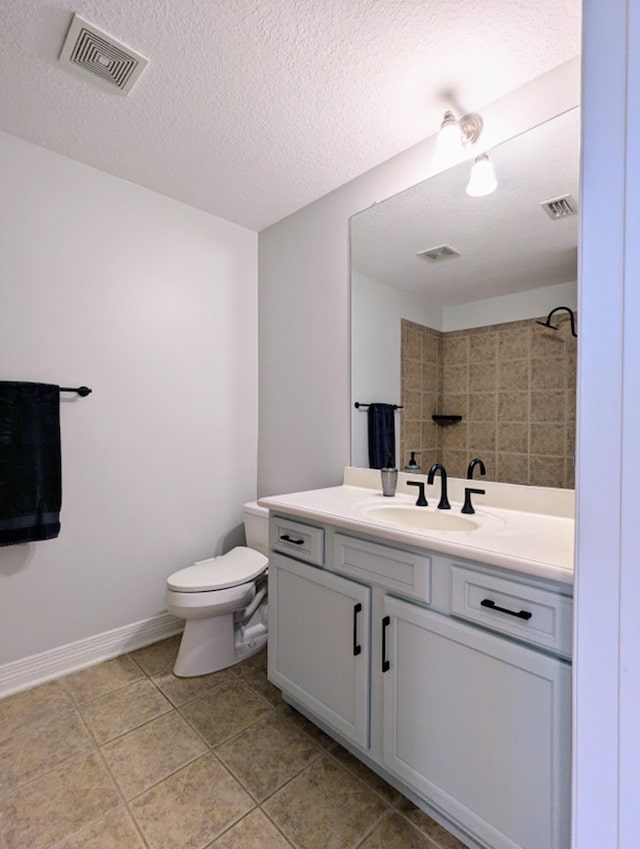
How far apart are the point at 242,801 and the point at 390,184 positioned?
2.36 metres

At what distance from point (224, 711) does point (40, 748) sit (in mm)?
628

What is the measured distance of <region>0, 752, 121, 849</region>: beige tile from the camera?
114 cm

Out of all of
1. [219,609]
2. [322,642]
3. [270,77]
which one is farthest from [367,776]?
[270,77]

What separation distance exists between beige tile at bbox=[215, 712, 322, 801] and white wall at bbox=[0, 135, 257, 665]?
93cm

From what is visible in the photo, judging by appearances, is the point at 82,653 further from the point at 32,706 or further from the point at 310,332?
the point at 310,332

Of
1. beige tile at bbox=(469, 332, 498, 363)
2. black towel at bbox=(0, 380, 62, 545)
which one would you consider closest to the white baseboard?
black towel at bbox=(0, 380, 62, 545)

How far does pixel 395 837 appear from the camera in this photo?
1.13 metres

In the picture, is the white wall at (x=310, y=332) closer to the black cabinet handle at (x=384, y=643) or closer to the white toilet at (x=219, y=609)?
the white toilet at (x=219, y=609)

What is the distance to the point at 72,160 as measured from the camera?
6.18ft

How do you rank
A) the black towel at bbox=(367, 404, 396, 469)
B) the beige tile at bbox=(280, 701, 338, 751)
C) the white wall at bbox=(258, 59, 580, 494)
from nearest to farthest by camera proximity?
1. the beige tile at bbox=(280, 701, 338, 751)
2. the black towel at bbox=(367, 404, 396, 469)
3. the white wall at bbox=(258, 59, 580, 494)

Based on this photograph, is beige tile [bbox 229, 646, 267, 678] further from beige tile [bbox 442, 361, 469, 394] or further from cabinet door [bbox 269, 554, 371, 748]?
beige tile [bbox 442, 361, 469, 394]

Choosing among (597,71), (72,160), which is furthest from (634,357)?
(72,160)

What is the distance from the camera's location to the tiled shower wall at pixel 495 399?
1.39 meters

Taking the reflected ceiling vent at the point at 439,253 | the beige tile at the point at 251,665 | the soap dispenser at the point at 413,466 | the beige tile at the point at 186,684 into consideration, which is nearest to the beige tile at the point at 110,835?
the beige tile at the point at 186,684
